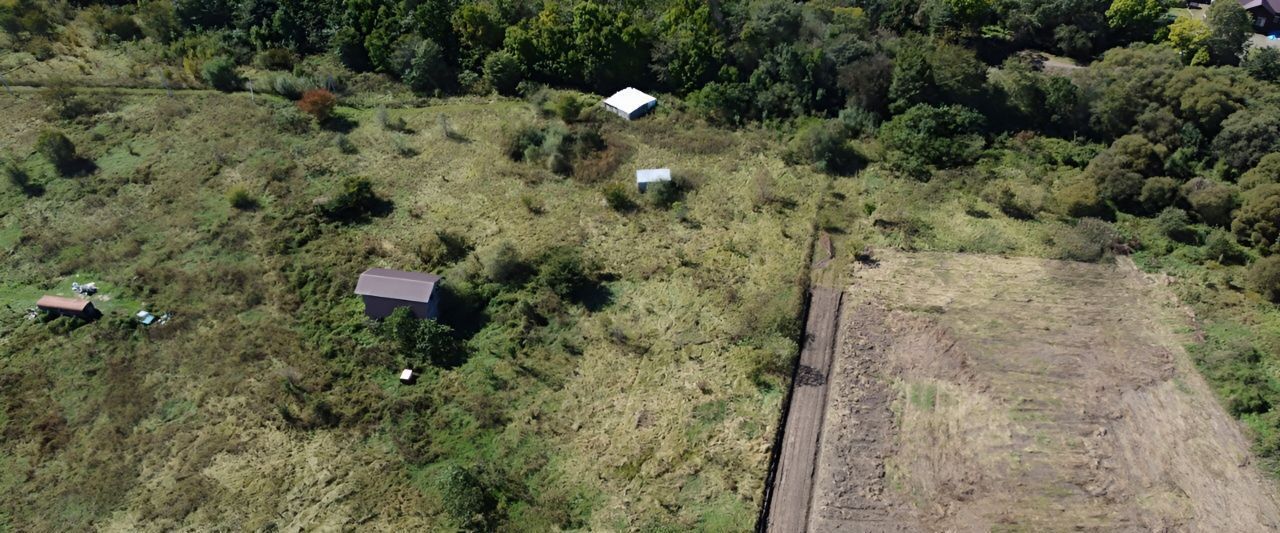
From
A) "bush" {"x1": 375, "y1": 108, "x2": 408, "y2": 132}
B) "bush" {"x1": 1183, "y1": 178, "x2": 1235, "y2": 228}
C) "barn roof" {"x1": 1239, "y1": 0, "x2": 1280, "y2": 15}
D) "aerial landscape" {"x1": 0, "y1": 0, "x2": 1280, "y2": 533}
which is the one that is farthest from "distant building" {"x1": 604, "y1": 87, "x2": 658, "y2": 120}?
"barn roof" {"x1": 1239, "y1": 0, "x2": 1280, "y2": 15}

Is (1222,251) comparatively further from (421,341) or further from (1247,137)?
(421,341)

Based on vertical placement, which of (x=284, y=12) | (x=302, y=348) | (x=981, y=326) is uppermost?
(x=284, y=12)

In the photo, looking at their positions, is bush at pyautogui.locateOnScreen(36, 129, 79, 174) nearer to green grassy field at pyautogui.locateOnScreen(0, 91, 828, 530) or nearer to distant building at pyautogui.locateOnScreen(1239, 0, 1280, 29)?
green grassy field at pyautogui.locateOnScreen(0, 91, 828, 530)

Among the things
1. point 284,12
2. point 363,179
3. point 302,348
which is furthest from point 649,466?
point 284,12

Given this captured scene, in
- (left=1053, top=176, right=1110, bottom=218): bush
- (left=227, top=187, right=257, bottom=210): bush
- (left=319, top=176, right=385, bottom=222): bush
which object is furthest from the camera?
(left=227, top=187, right=257, bottom=210): bush

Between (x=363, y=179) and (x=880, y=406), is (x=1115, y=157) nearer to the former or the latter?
(x=880, y=406)
